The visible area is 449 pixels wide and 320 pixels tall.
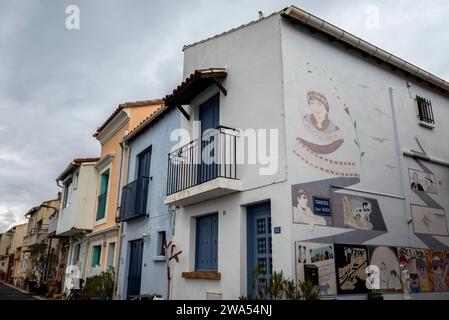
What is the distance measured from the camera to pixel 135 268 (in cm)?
1228

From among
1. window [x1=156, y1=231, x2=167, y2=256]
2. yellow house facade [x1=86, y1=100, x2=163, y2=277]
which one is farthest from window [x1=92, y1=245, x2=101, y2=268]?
window [x1=156, y1=231, x2=167, y2=256]

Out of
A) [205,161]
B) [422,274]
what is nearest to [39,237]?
[205,161]

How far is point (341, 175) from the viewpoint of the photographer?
7.77 metres

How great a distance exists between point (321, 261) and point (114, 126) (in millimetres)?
11666

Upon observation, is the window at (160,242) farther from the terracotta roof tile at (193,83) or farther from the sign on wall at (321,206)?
the sign on wall at (321,206)

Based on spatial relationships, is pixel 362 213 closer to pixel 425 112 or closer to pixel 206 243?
pixel 206 243

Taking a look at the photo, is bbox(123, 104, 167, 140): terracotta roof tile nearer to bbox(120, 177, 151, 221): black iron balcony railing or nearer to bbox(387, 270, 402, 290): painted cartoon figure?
bbox(120, 177, 151, 221): black iron balcony railing

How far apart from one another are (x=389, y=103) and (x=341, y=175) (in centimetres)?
316

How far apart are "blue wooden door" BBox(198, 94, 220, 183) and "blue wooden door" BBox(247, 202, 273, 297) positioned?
1.41 m

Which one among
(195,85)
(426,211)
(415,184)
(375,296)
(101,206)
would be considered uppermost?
(195,85)

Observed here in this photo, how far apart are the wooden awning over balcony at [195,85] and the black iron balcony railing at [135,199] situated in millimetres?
3279

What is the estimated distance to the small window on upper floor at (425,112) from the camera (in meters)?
10.3
